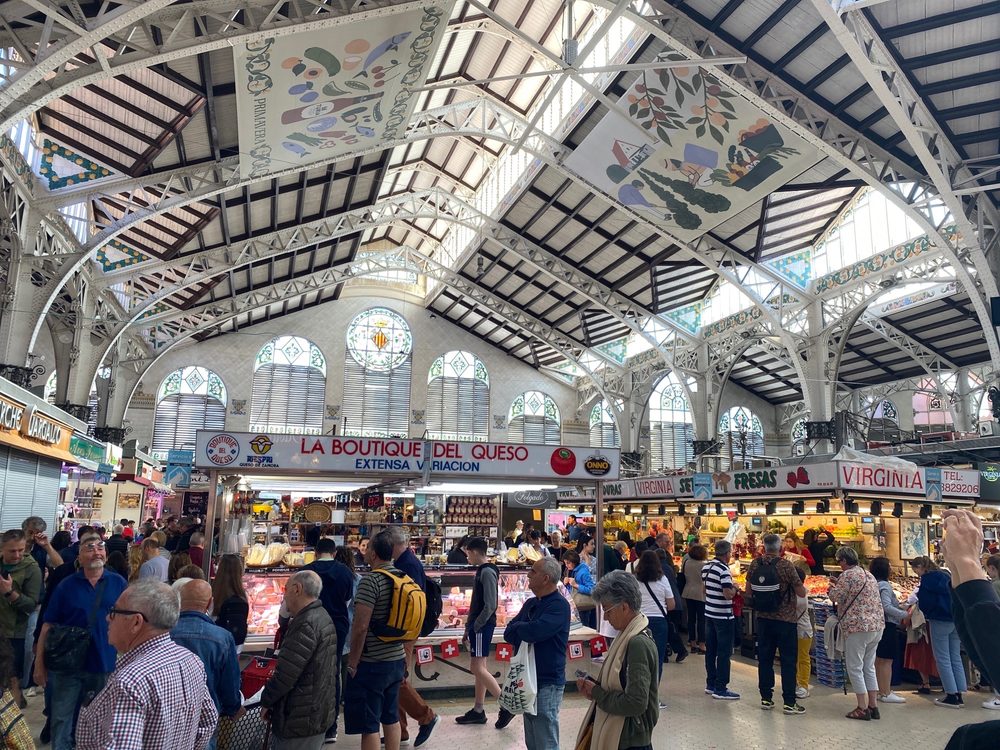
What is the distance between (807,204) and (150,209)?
43.3 feet

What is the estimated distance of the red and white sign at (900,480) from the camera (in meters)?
9.83

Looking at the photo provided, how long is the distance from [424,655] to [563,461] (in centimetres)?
247

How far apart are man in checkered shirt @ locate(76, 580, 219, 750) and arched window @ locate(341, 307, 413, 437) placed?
23.4 meters

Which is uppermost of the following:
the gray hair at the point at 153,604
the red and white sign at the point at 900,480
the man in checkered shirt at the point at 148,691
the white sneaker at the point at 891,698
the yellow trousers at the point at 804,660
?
the red and white sign at the point at 900,480

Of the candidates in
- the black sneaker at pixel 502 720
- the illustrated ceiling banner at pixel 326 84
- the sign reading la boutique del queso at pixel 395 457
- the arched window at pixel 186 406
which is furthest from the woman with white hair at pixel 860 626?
the arched window at pixel 186 406

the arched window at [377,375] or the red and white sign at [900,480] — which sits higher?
the arched window at [377,375]

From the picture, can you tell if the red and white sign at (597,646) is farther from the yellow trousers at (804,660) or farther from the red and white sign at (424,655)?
the yellow trousers at (804,660)

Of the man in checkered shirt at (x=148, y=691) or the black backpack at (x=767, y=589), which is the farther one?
the black backpack at (x=767, y=589)

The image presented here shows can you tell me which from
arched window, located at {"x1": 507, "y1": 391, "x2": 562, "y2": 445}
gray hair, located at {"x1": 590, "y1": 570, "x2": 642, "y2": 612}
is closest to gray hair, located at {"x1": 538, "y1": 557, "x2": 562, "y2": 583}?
gray hair, located at {"x1": 590, "y1": 570, "x2": 642, "y2": 612}

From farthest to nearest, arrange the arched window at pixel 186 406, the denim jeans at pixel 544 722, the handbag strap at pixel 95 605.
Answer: the arched window at pixel 186 406, the handbag strap at pixel 95 605, the denim jeans at pixel 544 722

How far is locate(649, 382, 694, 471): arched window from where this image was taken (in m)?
27.9

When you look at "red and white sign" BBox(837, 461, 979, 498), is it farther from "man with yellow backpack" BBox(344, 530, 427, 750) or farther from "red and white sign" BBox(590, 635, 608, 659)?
"man with yellow backpack" BBox(344, 530, 427, 750)

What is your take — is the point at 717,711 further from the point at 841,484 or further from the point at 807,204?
the point at 807,204

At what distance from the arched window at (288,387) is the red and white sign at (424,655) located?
19.1 meters
